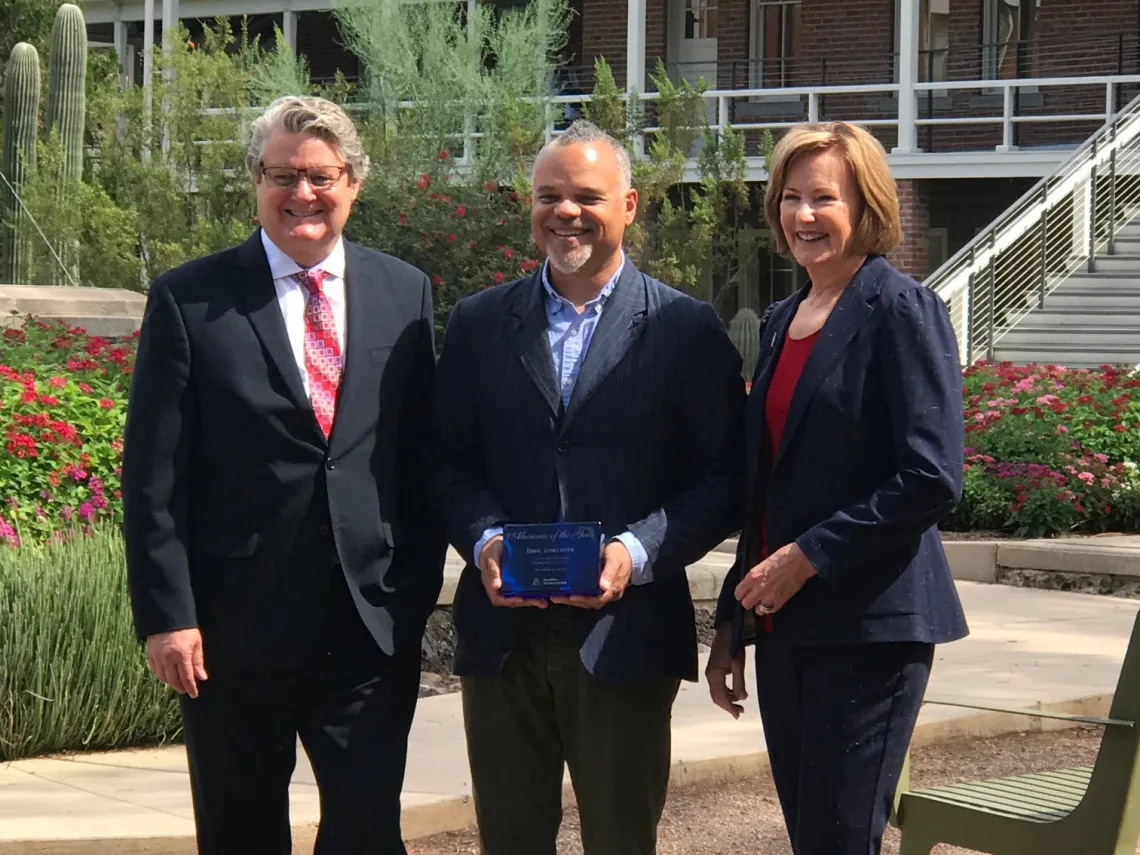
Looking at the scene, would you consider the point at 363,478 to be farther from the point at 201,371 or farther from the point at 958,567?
the point at 958,567

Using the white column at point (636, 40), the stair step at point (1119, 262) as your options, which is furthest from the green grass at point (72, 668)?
the white column at point (636, 40)

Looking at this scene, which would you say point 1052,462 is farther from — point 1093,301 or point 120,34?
point 120,34

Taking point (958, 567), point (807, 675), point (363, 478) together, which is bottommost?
point (958, 567)

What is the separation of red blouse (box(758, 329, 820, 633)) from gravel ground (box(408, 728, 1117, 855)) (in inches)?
84.5

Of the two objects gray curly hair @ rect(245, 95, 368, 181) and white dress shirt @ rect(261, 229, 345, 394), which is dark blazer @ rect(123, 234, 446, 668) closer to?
white dress shirt @ rect(261, 229, 345, 394)

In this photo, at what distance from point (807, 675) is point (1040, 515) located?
26.2 feet

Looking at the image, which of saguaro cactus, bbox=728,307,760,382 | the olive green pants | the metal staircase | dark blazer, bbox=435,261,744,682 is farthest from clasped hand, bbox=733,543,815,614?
saguaro cactus, bbox=728,307,760,382

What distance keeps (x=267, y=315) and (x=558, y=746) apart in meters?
1.16

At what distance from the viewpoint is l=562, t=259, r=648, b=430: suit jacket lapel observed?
158 inches

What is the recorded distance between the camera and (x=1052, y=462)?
11820mm

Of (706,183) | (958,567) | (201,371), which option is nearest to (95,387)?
(958,567)

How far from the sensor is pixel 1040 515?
1135 cm

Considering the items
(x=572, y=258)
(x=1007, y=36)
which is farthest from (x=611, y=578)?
(x=1007, y=36)

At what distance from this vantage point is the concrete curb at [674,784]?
17.0 feet
